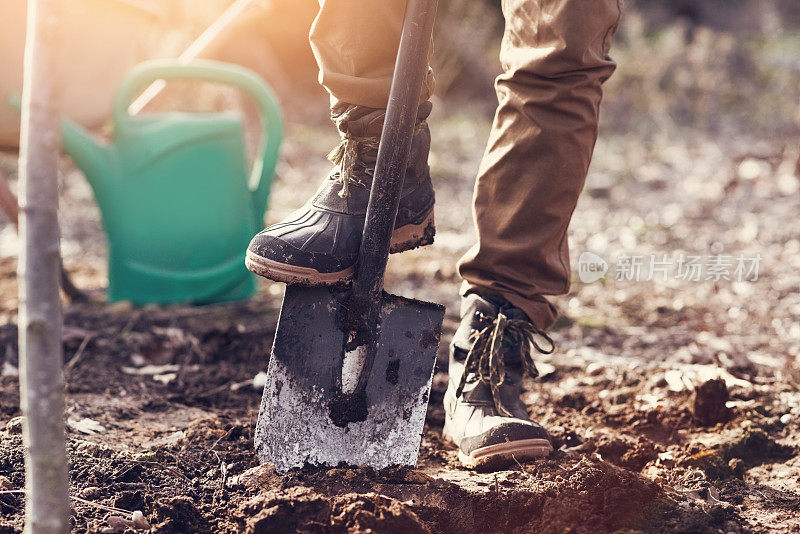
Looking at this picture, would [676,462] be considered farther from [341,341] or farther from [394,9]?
[394,9]

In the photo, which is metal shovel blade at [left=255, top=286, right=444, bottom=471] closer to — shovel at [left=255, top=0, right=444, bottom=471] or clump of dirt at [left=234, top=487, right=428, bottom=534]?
shovel at [left=255, top=0, right=444, bottom=471]

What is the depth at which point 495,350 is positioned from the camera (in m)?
1.80

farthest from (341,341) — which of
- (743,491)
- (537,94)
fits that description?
(743,491)

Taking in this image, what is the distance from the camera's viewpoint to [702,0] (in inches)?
425

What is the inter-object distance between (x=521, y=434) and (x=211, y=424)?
29.0 inches

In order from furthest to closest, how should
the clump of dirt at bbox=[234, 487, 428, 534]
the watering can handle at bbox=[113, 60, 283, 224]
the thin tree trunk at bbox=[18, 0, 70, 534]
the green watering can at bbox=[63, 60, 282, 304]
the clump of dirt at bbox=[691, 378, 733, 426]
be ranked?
the green watering can at bbox=[63, 60, 282, 304]
the watering can handle at bbox=[113, 60, 283, 224]
the clump of dirt at bbox=[691, 378, 733, 426]
the clump of dirt at bbox=[234, 487, 428, 534]
the thin tree trunk at bbox=[18, 0, 70, 534]

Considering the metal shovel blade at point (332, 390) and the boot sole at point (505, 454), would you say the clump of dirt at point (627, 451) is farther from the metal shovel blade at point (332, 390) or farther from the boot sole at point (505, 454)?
the metal shovel blade at point (332, 390)

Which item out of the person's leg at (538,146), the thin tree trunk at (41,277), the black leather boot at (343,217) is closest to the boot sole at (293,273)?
the black leather boot at (343,217)

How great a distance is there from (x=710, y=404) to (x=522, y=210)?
72 cm

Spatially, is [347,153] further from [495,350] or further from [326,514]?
[326,514]

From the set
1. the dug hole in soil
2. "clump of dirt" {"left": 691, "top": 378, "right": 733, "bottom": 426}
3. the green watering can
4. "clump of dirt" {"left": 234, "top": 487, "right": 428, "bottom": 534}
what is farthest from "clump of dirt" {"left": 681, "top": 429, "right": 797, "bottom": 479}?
the green watering can

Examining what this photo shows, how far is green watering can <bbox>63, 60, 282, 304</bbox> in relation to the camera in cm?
310

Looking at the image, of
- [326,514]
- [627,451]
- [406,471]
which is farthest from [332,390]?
[627,451]

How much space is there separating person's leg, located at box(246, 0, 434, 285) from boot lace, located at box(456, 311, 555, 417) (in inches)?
12.3
